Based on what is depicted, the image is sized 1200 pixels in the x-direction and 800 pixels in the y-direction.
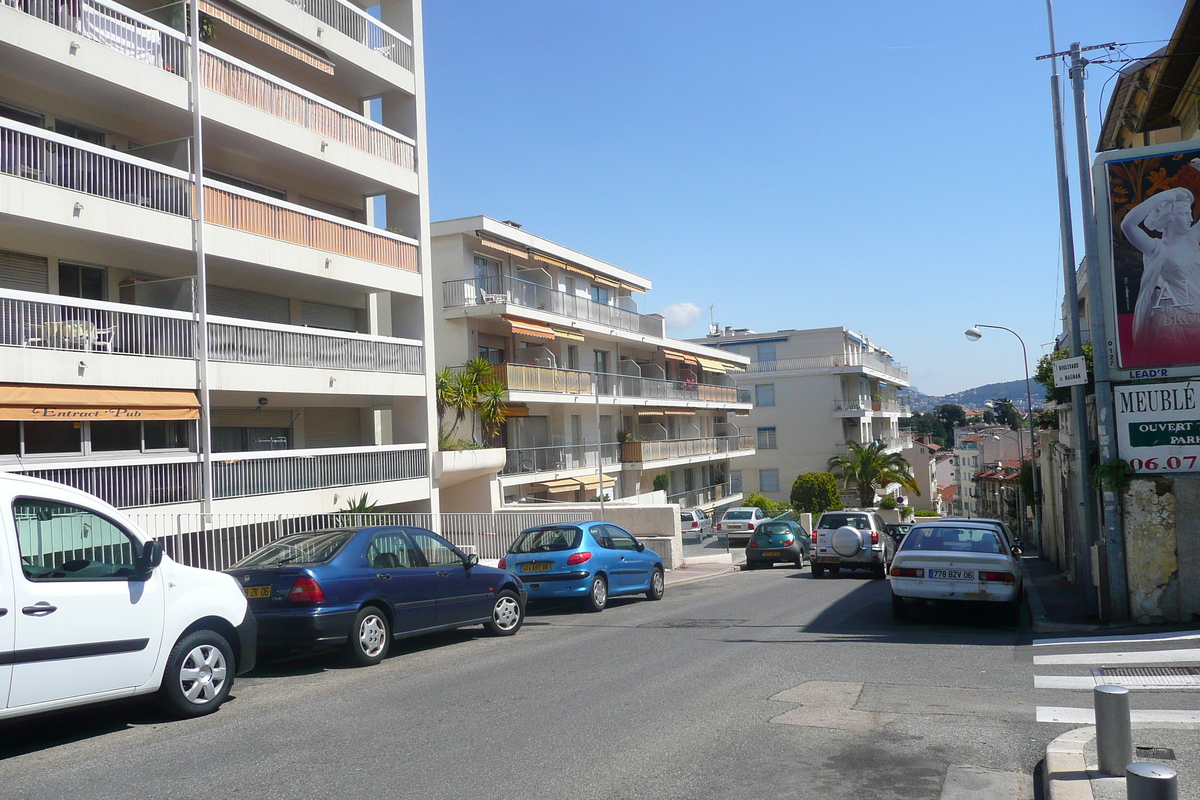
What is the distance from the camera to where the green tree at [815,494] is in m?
52.0

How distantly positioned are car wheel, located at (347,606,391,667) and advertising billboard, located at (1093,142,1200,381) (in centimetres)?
979

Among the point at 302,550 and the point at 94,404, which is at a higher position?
the point at 94,404

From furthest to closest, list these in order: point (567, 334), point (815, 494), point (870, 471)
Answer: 1. point (815, 494)
2. point (870, 471)
3. point (567, 334)

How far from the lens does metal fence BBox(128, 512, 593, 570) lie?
15961 mm

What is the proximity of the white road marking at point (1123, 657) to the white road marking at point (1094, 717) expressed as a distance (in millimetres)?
2473

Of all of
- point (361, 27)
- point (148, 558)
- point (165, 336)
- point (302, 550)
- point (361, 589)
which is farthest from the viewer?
point (361, 27)

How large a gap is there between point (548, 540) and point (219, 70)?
11078 mm

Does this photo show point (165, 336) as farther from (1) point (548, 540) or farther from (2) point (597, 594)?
(2) point (597, 594)

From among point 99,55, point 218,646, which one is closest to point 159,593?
point 218,646

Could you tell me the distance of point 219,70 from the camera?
1836 cm

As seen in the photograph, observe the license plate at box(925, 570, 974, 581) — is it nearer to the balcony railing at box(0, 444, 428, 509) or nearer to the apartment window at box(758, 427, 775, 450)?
the balcony railing at box(0, 444, 428, 509)


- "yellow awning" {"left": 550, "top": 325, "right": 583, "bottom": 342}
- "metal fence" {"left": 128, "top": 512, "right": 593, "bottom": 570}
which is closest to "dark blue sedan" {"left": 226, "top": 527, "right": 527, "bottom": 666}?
"metal fence" {"left": 128, "top": 512, "right": 593, "bottom": 570}

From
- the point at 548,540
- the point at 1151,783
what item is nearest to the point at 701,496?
the point at 548,540

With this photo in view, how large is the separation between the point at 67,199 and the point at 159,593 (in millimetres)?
10592
